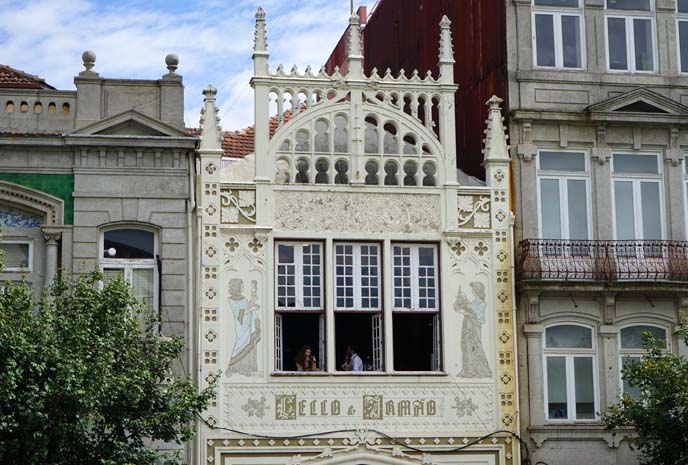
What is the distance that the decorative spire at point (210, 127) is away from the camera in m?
32.3

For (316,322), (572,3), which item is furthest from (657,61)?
(316,322)

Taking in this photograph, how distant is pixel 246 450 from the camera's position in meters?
31.3

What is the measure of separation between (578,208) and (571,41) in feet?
13.0

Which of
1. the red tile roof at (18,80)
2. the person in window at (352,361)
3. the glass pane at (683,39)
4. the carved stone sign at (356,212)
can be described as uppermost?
the glass pane at (683,39)

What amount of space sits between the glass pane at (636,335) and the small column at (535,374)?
1942 mm

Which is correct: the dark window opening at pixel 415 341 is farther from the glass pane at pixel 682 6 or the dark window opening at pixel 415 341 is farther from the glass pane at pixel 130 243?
the glass pane at pixel 682 6

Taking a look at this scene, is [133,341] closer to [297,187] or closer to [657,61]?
[297,187]

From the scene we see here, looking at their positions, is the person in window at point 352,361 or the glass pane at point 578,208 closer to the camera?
the person in window at point 352,361

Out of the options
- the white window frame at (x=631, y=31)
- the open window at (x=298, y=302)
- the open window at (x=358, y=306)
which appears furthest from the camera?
the white window frame at (x=631, y=31)

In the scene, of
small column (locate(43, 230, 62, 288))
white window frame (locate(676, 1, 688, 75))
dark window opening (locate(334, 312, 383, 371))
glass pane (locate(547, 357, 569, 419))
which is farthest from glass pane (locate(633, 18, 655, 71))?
small column (locate(43, 230, 62, 288))

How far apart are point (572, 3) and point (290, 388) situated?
1120 cm

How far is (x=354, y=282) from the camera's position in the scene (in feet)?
107

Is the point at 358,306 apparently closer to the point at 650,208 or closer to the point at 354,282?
the point at 354,282

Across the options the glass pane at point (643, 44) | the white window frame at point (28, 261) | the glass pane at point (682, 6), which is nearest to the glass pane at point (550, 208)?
the glass pane at point (643, 44)
